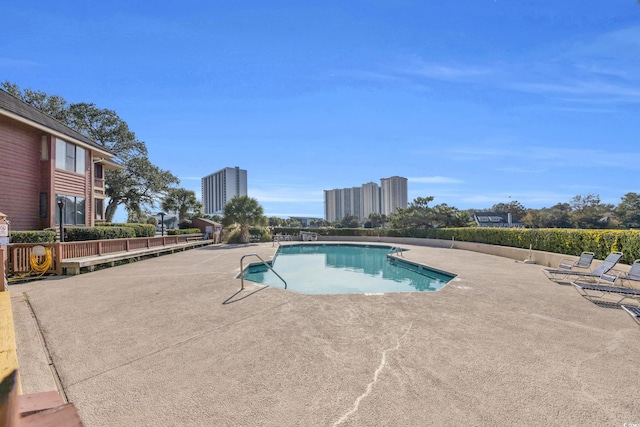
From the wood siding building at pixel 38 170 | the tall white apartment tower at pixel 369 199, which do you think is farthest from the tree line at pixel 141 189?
the tall white apartment tower at pixel 369 199

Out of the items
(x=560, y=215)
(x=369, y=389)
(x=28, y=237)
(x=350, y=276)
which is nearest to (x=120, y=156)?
(x=28, y=237)

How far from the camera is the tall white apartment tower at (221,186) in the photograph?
6294cm

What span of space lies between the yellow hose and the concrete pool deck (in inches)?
107

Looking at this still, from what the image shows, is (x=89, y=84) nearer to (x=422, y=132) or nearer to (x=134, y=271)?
(x=134, y=271)

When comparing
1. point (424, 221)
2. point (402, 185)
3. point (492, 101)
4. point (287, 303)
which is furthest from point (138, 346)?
point (402, 185)

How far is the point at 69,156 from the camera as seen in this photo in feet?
45.8

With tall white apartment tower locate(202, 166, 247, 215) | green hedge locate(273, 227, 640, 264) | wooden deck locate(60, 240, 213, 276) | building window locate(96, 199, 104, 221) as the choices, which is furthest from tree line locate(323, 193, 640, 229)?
tall white apartment tower locate(202, 166, 247, 215)

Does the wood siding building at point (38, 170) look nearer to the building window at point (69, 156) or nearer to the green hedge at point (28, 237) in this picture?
the building window at point (69, 156)

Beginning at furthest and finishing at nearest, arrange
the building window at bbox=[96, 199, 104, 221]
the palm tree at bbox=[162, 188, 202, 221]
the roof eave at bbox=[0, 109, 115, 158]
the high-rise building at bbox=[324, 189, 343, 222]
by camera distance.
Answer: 1. the high-rise building at bbox=[324, 189, 343, 222]
2. the palm tree at bbox=[162, 188, 202, 221]
3. the building window at bbox=[96, 199, 104, 221]
4. the roof eave at bbox=[0, 109, 115, 158]

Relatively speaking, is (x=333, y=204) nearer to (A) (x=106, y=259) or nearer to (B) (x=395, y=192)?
(B) (x=395, y=192)

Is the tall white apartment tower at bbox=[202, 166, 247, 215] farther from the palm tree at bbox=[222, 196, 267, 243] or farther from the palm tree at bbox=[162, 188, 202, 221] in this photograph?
the palm tree at bbox=[222, 196, 267, 243]

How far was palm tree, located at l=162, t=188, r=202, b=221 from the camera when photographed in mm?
32875

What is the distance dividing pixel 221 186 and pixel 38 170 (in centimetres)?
5214

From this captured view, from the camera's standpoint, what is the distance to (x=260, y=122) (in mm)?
16734
